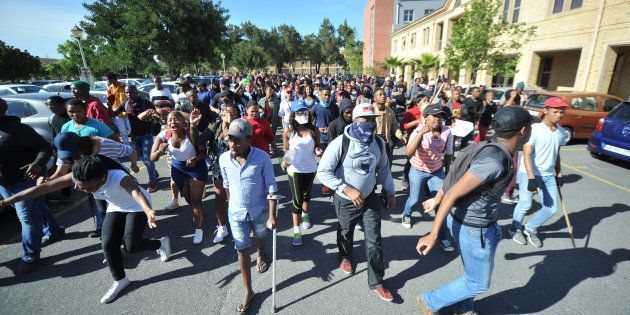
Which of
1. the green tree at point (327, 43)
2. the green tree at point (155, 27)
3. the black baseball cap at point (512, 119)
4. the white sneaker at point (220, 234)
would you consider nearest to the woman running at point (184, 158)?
the white sneaker at point (220, 234)

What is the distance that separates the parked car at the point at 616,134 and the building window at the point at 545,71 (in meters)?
12.6

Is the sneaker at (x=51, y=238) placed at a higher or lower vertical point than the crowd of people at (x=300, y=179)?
lower

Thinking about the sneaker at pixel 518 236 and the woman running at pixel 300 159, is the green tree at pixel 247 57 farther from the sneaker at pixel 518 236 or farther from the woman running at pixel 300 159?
the sneaker at pixel 518 236

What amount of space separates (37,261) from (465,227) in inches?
192

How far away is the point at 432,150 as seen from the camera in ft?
13.0

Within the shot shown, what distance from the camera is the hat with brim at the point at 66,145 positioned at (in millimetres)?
3029

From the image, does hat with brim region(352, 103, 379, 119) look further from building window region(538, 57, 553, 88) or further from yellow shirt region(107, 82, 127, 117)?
building window region(538, 57, 553, 88)

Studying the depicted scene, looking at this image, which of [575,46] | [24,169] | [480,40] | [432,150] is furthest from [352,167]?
[575,46]

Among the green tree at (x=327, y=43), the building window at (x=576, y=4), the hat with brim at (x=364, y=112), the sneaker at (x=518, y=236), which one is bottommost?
the sneaker at (x=518, y=236)

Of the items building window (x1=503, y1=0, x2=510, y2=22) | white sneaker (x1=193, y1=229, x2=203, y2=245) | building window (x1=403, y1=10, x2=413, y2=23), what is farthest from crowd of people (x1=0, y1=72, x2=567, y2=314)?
building window (x1=403, y1=10, x2=413, y2=23)

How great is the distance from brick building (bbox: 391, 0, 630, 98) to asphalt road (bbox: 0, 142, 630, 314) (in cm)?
1287

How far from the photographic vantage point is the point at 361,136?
2.76 m

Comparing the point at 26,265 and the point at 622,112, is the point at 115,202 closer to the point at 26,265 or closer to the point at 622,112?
the point at 26,265

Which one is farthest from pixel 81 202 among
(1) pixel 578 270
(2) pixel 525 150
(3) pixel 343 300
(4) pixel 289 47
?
(4) pixel 289 47
